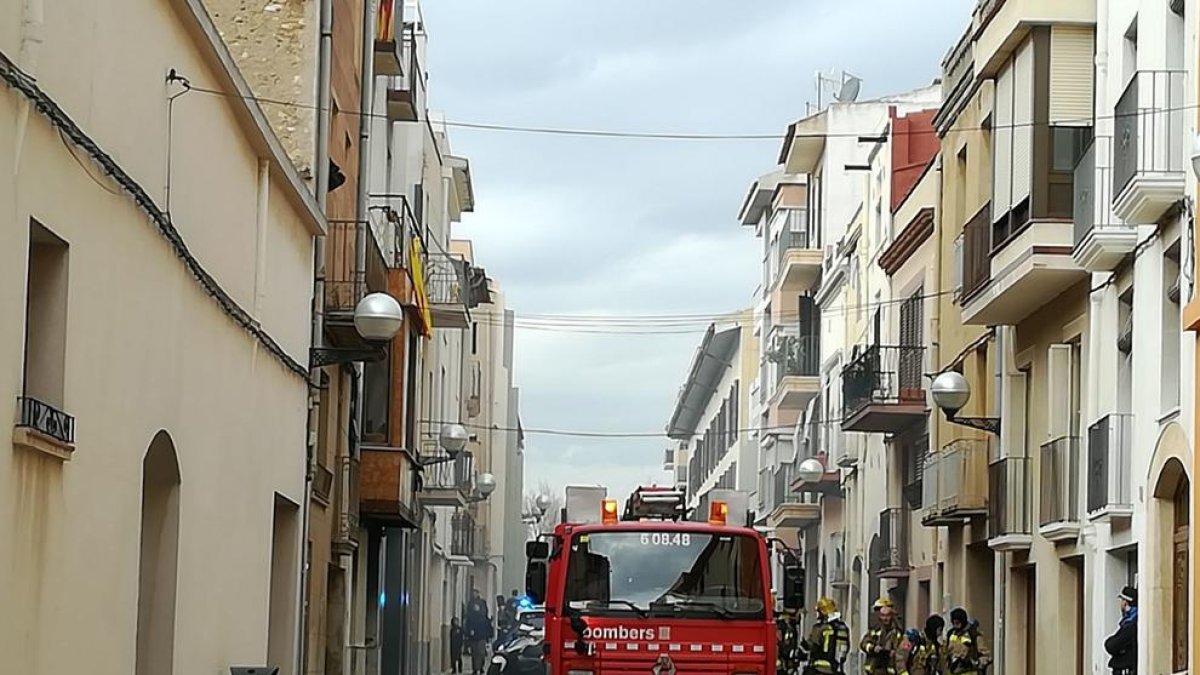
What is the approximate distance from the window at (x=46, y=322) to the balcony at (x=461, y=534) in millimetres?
48424

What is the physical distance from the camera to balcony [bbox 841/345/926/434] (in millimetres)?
35781

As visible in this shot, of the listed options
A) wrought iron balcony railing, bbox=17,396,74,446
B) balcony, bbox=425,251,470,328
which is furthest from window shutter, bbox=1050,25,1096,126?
wrought iron balcony railing, bbox=17,396,74,446

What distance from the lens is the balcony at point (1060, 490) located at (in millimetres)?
24688

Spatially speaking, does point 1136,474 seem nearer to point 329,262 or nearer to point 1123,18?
point 1123,18

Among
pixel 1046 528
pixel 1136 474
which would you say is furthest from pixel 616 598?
pixel 1046 528

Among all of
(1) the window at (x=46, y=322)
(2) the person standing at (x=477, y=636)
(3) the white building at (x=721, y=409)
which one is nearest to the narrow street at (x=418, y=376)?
(1) the window at (x=46, y=322)

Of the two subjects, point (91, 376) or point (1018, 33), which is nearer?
point (91, 376)

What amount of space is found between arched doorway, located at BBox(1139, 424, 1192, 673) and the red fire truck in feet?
11.3

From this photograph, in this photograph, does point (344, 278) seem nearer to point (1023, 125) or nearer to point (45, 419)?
point (1023, 125)

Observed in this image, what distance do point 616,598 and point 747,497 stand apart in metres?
2.94

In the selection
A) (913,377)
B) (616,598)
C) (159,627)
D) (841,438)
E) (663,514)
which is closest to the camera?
(159,627)

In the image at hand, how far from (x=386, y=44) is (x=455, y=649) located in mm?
30813

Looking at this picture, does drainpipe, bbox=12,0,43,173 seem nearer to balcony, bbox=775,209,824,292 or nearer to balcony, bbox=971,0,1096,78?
balcony, bbox=971,0,1096,78

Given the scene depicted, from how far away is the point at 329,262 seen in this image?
24.5 metres
